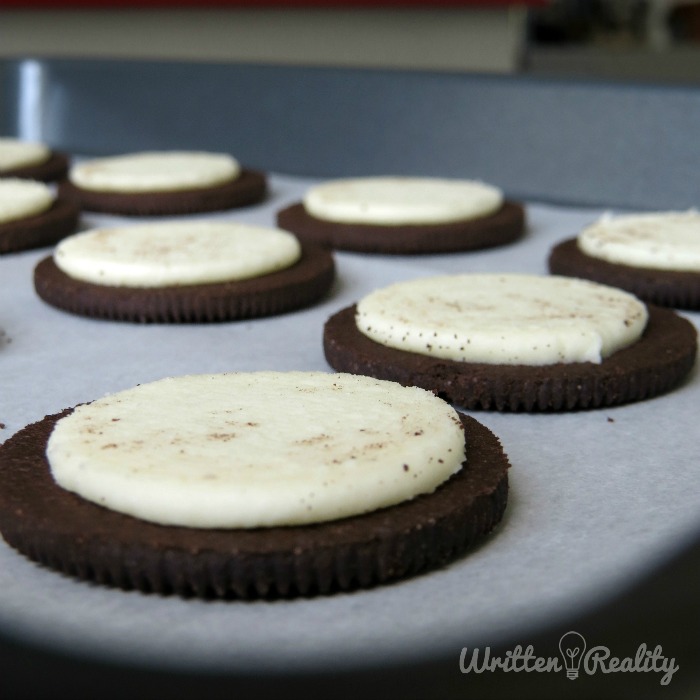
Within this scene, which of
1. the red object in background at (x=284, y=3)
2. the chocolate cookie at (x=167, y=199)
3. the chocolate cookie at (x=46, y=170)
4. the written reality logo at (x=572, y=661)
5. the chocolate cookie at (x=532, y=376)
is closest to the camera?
the written reality logo at (x=572, y=661)

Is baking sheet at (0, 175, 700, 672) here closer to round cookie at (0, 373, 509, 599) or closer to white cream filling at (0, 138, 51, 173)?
round cookie at (0, 373, 509, 599)

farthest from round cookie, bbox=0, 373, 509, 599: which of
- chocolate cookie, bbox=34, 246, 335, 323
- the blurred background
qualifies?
the blurred background

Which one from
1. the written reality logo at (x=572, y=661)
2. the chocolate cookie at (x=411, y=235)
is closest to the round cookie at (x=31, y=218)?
the chocolate cookie at (x=411, y=235)

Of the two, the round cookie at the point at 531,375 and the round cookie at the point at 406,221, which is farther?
the round cookie at the point at 406,221

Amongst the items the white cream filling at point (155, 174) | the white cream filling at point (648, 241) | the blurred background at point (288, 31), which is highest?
the blurred background at point (288, 31)

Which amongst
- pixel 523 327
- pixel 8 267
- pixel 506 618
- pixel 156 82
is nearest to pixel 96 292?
pixel 8 267

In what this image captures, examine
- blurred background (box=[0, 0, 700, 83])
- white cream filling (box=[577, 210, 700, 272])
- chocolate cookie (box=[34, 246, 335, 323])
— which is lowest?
chocolate cookie (box=[34, 246, 335, 323])

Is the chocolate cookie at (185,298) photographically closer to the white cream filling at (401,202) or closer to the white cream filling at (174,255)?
the white cream filling at (174,255)

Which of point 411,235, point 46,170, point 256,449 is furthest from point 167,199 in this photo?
point 256,449

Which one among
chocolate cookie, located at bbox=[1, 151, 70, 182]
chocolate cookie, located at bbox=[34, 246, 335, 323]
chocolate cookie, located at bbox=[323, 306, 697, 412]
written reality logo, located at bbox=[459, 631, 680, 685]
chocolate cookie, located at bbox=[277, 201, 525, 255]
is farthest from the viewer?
chocolate cookie, located at bbox=[1, 151, 70, 182]
